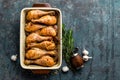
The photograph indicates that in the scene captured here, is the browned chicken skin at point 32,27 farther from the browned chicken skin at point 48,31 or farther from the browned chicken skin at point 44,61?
the browned chicken skin at point 44,61

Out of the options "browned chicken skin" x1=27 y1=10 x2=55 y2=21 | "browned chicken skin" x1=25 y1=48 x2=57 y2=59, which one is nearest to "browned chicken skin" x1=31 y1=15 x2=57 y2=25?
"browned chicken skin" x1=27 y1=10 x2=55 y2=21

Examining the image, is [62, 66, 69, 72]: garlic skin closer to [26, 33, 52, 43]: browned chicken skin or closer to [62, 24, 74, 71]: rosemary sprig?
[62, 24, 74, 71]: rosemary sprig

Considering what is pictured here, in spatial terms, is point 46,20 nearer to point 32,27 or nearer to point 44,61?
point 32,27

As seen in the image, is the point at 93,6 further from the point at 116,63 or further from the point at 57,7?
the point at 116,63

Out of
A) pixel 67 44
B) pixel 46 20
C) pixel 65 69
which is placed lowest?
pixel 65 69

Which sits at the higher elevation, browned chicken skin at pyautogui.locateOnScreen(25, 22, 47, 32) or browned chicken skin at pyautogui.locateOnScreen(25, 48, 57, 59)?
browned chicken skin at pyautogui.locateOnScreen(25, 22, 47, 32)

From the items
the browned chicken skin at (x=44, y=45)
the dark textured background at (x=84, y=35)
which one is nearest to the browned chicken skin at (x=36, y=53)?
the browned chicken skin at (x=44, y=45)

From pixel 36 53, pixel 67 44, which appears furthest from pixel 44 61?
pixel 67 44

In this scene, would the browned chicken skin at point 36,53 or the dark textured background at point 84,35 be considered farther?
the dark textured background at point 84,35

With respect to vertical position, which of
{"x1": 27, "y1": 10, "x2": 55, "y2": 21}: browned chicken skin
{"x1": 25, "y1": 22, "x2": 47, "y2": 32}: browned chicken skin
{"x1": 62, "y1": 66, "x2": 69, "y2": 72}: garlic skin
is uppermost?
{"x1": 27, "y1": 10, "x2": 55, "y2": 21}: browned chicken skin
